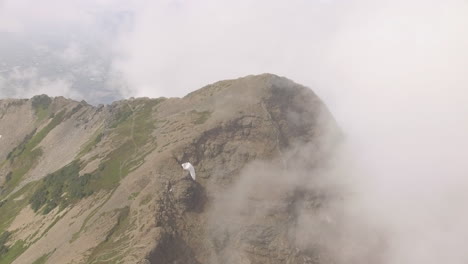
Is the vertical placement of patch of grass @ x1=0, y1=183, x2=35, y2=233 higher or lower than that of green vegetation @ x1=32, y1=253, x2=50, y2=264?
higher

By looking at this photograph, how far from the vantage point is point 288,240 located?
11156 centimetres

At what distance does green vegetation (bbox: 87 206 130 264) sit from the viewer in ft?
283

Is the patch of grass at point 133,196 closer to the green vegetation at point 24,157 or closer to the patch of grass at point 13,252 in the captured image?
the patch of grass at point 13,252

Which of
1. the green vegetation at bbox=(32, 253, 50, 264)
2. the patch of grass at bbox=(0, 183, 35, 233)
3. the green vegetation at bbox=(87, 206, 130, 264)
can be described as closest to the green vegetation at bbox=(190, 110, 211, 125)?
the green vegetation at bbox=(87, 206, 130, 264)

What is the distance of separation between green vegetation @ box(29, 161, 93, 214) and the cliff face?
42cm

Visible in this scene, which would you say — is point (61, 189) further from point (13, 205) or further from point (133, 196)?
point (133, 196)

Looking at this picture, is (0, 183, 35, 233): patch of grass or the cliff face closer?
the cliff face

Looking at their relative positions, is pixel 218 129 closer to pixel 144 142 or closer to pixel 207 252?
pixel 144 142

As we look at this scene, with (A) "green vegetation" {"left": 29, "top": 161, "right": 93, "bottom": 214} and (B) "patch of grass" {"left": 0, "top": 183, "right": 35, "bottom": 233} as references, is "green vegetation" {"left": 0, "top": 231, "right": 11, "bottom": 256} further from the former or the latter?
(A) "green vegetation" {"left": 29, "top": 161, "right": 93, "bottom": 214}

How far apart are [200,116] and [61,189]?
44621mm

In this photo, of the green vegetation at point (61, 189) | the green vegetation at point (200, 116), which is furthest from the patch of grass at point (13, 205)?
the green vegetation at point (200, 116)

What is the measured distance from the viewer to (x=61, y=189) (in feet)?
405

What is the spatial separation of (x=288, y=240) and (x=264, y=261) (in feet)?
29.3

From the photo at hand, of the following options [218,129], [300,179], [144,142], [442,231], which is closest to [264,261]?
[300,179]
